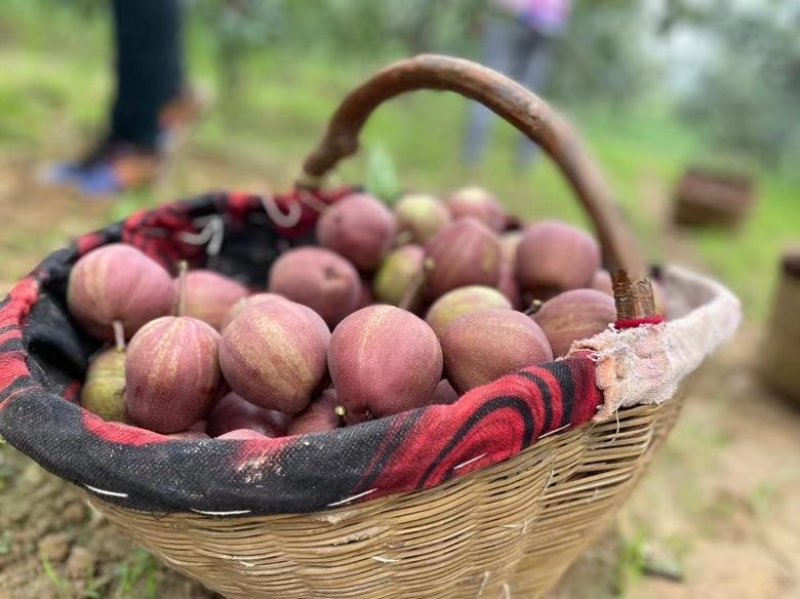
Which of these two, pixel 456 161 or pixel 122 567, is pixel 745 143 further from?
pixel 122 567

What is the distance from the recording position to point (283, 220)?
6.72 feet

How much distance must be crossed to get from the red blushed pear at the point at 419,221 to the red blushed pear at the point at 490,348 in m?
0.79

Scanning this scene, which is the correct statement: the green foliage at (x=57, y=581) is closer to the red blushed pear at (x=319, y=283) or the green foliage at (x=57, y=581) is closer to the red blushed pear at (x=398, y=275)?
the red blushed pear at (x=319, y=283)

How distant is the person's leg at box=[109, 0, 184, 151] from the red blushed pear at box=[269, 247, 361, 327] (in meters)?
2.62

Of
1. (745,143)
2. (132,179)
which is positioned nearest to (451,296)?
(132,179)

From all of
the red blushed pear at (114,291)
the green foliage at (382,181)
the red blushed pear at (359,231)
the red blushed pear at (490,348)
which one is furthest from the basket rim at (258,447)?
the green foliage at (382,181)

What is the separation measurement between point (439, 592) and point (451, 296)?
24.9 inches

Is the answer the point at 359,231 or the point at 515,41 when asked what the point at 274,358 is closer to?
the point at 359,231

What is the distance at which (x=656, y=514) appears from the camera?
2.33m

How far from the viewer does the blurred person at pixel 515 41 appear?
5.59 meters

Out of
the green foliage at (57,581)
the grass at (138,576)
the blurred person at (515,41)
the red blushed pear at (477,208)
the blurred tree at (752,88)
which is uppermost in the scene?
the blurred tree at (752,88)

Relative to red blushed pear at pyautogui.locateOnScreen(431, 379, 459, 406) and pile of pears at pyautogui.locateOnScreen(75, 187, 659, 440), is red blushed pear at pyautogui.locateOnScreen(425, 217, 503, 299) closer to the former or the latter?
pile of pears at pyautogui.locateOnScreen(75, 187, 659, 440)

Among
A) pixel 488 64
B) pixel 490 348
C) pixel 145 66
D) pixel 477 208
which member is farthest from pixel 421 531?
pixel 488 64

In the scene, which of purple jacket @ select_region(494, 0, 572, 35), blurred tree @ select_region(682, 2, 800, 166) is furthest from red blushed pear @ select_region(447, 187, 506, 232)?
blurred tree @ select_region(682, 2, 800, 166)
